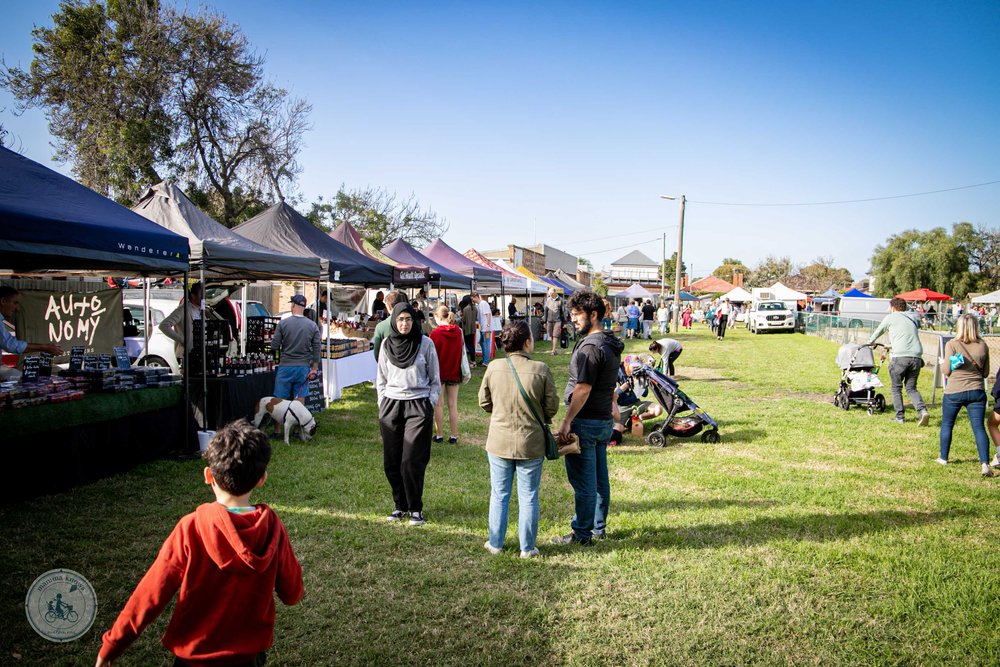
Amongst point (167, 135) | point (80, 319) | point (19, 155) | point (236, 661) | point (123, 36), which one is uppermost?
point (123, 36)

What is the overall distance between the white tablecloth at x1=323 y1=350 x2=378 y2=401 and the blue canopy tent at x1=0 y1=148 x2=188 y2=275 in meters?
4.15

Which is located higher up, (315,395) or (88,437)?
(88,437)

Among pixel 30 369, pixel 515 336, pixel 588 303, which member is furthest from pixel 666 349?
pixel 30 369

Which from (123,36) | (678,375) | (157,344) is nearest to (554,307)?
(678,375)

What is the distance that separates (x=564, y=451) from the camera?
3938mm

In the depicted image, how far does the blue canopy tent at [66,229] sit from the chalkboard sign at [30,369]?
995 millimetres

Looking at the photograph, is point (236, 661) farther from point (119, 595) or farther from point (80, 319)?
point (80, 319)

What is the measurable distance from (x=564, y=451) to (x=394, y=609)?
1.45 meters

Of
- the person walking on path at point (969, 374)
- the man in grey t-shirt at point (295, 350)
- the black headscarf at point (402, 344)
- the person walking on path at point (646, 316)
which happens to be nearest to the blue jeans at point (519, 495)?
the black headscarf at point (402, 344)

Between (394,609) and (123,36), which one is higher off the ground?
(123,36)

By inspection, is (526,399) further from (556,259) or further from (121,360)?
(556,259)

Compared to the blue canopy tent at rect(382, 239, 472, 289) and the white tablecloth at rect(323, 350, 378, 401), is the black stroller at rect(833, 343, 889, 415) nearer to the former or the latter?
the white tablecloth at rect(323, 350, 378, 401)

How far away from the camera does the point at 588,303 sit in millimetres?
4105

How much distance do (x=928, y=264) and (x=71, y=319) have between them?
6129 cm
